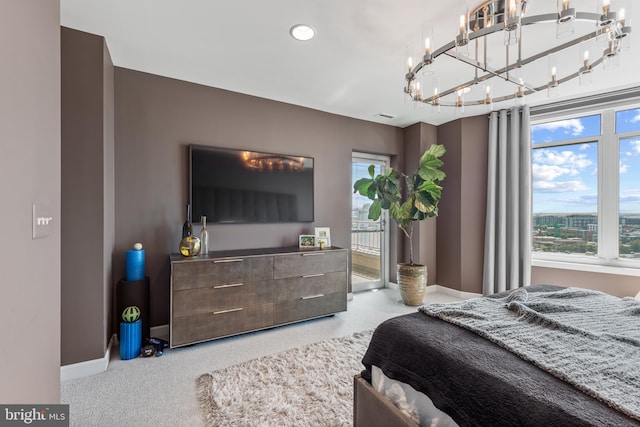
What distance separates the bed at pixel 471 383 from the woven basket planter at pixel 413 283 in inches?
85.9

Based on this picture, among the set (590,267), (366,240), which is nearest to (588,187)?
(590,267)

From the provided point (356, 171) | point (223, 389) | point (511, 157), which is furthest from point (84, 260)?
point (511, 157)

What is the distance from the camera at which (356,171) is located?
14.5 ft

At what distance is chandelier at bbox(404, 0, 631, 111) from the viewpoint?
4.74 feet

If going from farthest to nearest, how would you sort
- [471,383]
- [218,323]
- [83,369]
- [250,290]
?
[250,290] < [218,323] < [83,369] < [471,383]

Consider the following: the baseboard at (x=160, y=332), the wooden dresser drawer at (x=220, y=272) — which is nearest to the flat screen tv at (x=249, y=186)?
the wooden dresser drawer at (x=220, y=272)

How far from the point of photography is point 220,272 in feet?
8.79

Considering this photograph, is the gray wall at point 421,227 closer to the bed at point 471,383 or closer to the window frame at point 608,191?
the window frame at point 608,191

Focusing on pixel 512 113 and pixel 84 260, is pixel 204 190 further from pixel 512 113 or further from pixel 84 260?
pixel 512 113

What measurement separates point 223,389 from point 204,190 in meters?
1.91

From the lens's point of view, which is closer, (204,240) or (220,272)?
(220,272)

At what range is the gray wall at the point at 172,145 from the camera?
8.96ft

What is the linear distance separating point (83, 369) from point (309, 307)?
1.98 meters

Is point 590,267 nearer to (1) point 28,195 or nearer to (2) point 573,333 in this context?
(2) point 573,333
